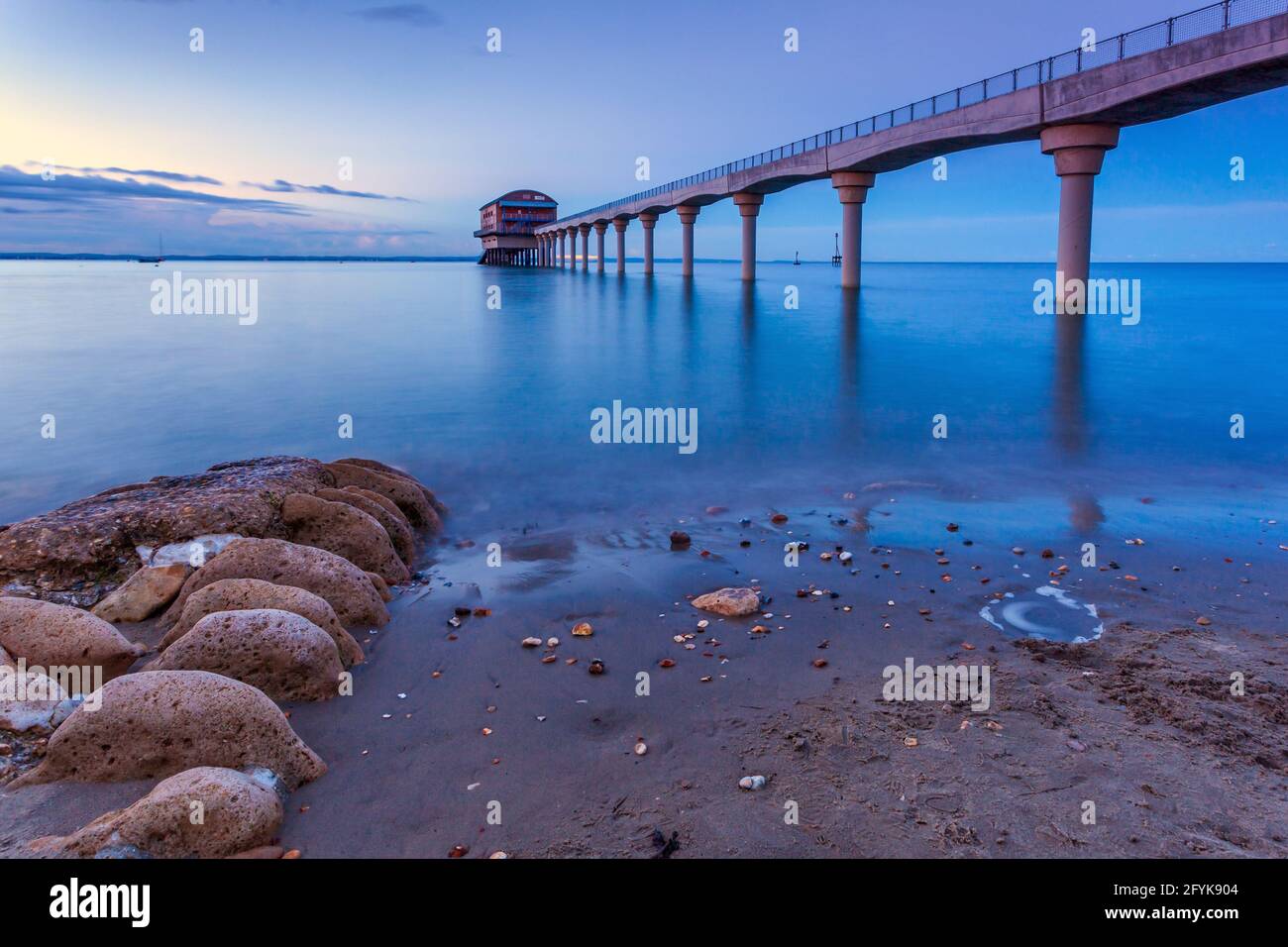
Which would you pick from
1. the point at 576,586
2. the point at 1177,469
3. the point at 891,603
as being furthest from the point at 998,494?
the point at 576,586

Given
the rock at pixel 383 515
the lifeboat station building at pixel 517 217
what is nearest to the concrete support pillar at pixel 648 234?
the lifeboat station building at pixel 517 217

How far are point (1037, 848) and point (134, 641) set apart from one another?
6365 mm

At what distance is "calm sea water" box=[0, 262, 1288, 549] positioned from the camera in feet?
41.3

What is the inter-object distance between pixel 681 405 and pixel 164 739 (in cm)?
1603

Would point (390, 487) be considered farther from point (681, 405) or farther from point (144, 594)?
point (681, 405)

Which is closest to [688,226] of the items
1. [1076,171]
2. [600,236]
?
[600,236]

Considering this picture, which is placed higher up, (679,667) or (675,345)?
(675,345)

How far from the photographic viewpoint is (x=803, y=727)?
5289mm

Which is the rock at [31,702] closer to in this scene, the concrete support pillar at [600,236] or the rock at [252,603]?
the rock at [252,603]

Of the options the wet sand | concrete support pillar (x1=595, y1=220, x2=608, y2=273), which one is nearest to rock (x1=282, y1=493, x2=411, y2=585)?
the wet sand

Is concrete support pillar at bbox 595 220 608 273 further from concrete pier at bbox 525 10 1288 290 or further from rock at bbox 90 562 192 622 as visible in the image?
rock at bbox 90 562 192 622

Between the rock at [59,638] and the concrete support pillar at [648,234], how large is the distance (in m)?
82.8

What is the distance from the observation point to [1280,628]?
6.53m
